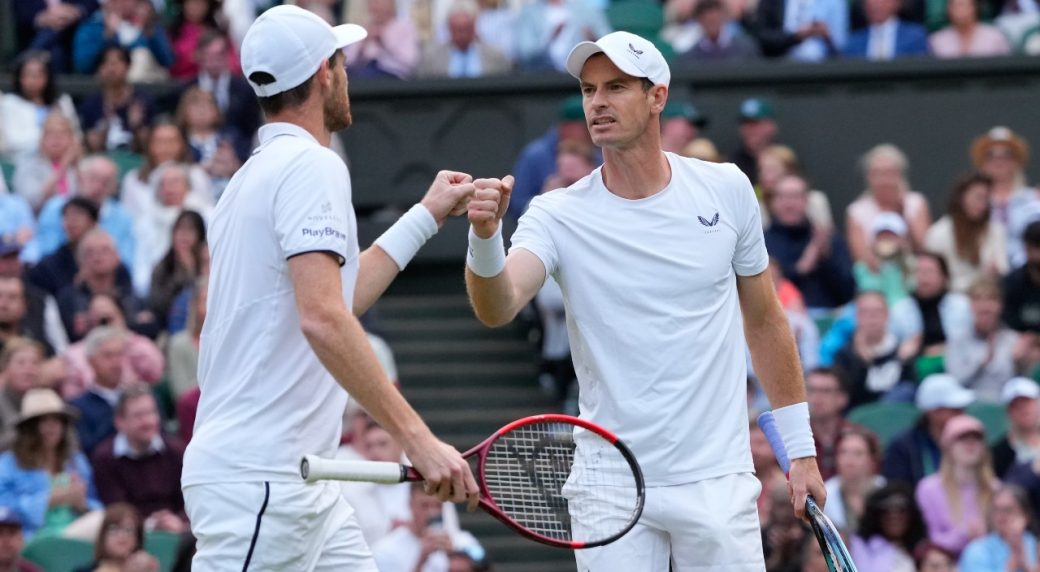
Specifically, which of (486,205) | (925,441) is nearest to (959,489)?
(925,441)

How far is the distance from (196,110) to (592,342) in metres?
7.44

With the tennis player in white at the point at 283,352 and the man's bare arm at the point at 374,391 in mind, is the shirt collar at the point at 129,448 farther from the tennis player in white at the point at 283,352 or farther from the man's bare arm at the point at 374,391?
the man's bare arm at the point at 374,391

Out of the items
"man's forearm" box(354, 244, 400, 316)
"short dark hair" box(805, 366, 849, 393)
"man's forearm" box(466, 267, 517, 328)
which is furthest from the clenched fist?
"short dark hair" box(805, 366, 849, 393)

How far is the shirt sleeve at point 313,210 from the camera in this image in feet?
17.3

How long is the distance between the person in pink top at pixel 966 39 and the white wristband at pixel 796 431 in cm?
850

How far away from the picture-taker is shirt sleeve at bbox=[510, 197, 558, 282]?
6.20 meters

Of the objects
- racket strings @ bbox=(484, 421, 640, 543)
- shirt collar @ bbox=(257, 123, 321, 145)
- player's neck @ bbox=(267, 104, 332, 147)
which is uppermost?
player's neck @ bbox=(267, 104, 332, 147)

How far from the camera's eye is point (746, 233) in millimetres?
6312

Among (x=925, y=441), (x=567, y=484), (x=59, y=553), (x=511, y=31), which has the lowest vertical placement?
(x=59, y=553)

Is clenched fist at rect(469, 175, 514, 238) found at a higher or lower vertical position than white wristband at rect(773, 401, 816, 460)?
higher

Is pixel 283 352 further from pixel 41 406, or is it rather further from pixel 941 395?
pixel 941 395

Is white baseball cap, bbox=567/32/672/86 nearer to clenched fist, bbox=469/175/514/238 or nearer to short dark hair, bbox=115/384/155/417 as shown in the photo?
clenched fist, bbox=469/175/514/238

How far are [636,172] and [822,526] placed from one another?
118 cm

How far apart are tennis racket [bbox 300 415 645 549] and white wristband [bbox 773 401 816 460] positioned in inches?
27.2
